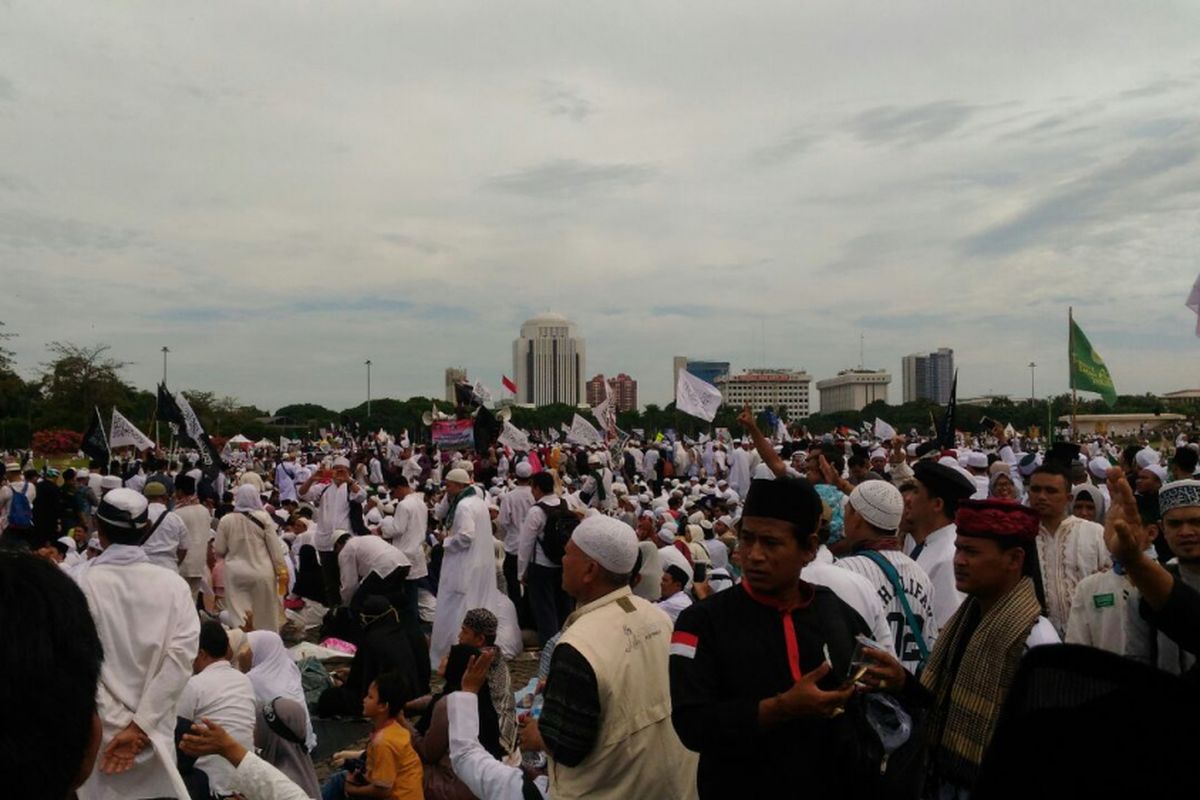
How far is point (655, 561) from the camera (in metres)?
7.22

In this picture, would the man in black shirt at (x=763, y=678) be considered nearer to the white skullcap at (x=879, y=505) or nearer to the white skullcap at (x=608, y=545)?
the white skullcap at (x=608, y=545)

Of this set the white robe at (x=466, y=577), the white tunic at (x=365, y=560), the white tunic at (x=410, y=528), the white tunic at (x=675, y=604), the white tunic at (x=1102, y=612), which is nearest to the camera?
the white tunic at (x=1102, y=612)

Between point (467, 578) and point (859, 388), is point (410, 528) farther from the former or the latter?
point (859, 388)

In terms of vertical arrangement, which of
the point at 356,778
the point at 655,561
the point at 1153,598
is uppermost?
the point at 1153,598

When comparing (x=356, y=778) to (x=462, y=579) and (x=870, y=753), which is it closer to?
(x=870, y=753)

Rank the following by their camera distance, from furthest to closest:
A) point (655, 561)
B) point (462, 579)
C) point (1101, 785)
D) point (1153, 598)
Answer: point (462, 579) → point (655, 561) → point (1153, 598) → point (1101, 785)

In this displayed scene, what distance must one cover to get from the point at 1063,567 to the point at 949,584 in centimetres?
139

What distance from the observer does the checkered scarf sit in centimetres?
289

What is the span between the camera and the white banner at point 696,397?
58.4 ft

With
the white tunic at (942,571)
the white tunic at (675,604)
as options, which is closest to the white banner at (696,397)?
the white tunic at (675,604)

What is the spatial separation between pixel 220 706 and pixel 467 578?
183 inches

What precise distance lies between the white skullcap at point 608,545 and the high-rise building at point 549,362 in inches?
6329

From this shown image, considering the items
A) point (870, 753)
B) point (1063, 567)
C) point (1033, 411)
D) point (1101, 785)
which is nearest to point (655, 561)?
point (1063, 567)

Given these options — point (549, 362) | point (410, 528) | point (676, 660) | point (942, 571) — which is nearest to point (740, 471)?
point (410, 528)
